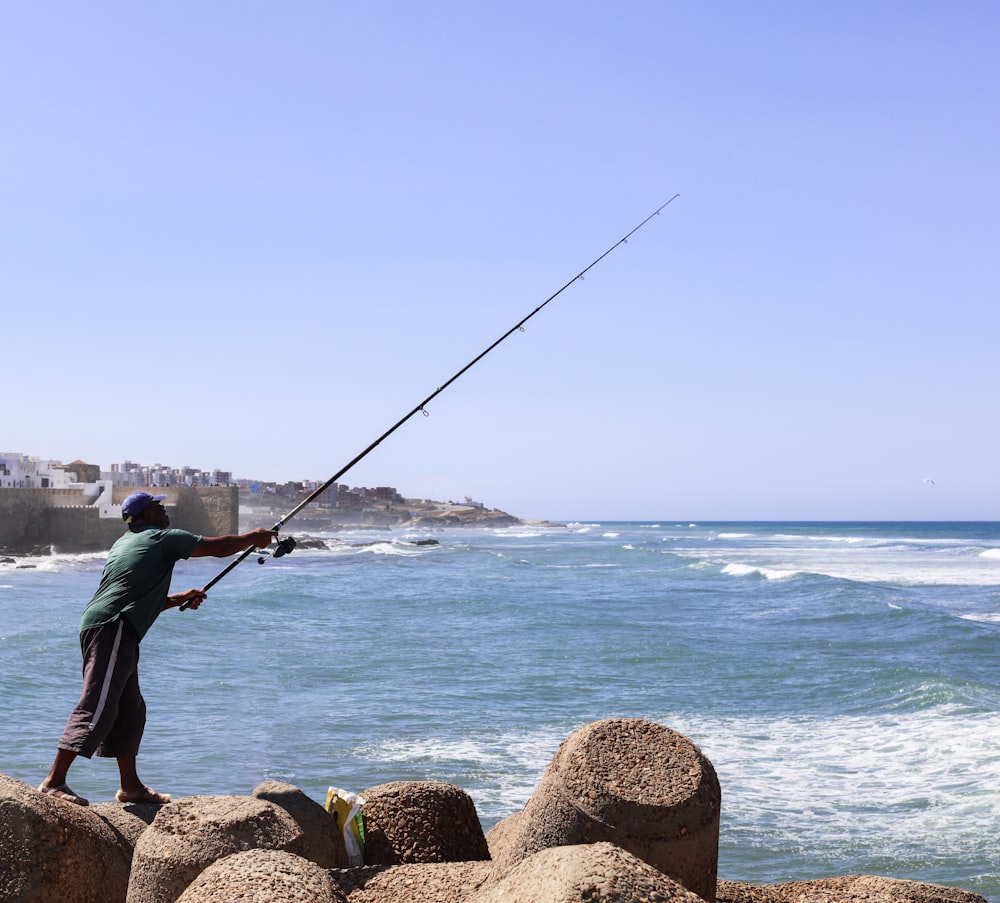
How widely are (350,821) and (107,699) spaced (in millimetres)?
1222

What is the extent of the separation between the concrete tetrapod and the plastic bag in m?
0.81

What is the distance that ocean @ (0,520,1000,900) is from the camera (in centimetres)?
753

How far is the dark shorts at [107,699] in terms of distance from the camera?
478cm

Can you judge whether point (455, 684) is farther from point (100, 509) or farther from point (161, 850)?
point (100, 509)

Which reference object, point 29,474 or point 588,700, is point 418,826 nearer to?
point 588,700

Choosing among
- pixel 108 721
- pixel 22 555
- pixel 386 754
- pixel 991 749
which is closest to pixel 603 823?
pixel 108 721

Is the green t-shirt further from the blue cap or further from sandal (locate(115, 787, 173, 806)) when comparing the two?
sandal (locate(115, 787, 173, 806))

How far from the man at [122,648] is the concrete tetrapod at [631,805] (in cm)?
185

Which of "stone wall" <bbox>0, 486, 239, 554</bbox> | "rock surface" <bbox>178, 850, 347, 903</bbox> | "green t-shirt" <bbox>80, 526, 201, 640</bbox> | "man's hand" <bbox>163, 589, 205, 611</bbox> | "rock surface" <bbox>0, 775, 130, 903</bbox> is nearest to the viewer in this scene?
"rock surface" <bbox>178, 850, 347, 903</bbox>

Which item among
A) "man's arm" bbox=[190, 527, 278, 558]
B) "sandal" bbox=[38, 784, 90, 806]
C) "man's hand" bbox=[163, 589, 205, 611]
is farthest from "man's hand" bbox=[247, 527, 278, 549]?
"sandal" bbox=[38, 784, 90, 806]

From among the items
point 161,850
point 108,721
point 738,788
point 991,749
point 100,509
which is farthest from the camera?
point 100,509

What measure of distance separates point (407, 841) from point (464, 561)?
3984 cm

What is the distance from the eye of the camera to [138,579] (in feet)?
16.2

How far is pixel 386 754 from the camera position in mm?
8844
